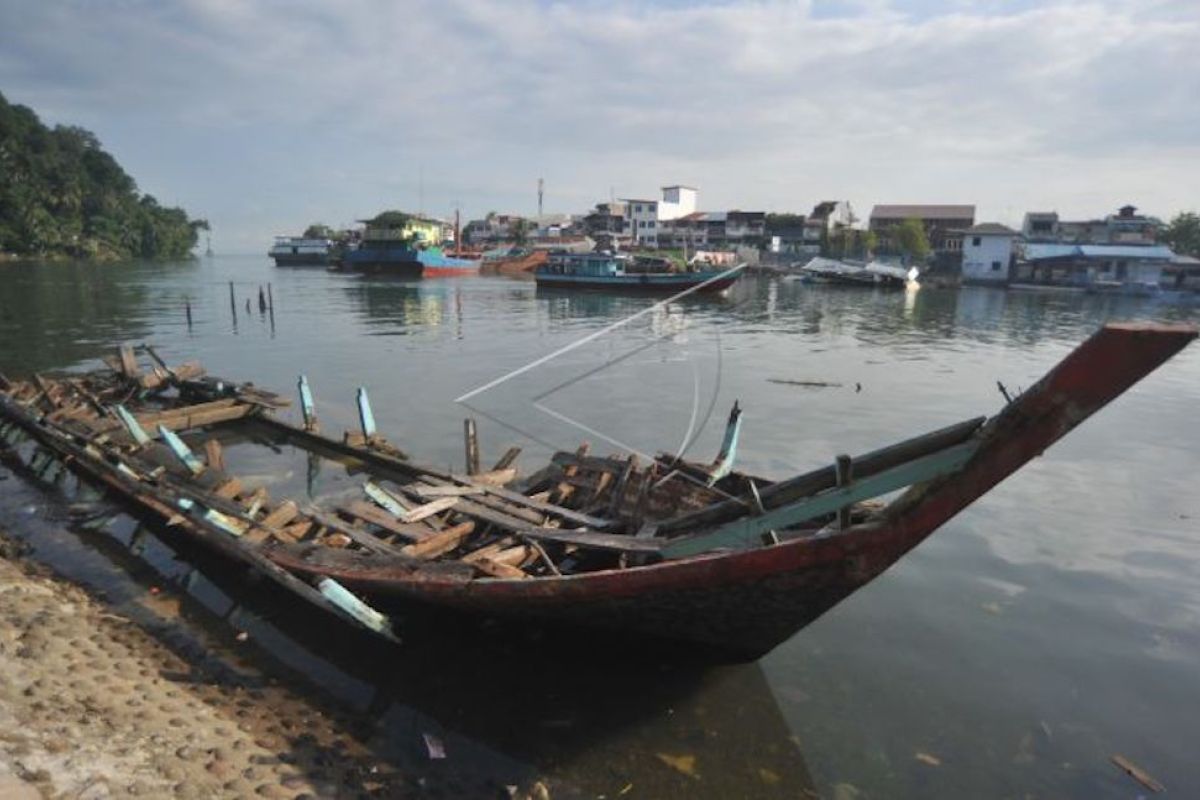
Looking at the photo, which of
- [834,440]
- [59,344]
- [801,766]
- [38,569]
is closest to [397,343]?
[59,344]

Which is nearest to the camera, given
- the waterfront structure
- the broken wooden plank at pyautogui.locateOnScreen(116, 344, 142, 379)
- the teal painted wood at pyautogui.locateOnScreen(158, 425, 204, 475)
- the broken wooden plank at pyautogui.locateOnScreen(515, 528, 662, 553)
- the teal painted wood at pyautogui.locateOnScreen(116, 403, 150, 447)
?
the broken wooden plank at pyautogui.locateOnScreen(515, 528, 662, 553)

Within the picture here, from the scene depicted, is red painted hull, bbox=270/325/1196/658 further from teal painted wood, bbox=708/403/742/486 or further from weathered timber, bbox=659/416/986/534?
teal painted wood, bbox=708/403/742/486

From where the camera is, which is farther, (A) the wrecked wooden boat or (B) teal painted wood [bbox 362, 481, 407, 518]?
(B) teal painted wood [bbox 362, 481, 407, 518]

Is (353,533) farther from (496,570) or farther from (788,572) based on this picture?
(788,572)

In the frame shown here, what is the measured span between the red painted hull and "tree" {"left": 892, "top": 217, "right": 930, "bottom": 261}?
308 feet

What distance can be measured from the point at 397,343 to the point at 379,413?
1315 centimetres

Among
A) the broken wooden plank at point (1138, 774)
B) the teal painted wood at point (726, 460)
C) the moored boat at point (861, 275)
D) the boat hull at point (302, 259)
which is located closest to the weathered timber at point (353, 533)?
the teal painted wood at point (726, 460)

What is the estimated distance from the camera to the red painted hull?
11.9ft

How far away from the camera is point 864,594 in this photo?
26.3ft

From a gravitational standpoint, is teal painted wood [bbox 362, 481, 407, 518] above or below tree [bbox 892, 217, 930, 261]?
below

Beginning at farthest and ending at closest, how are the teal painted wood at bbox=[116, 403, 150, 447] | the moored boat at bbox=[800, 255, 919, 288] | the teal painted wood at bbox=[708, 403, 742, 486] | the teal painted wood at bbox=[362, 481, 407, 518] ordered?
the moored boat at bbox=[800, 255, 919, 288] → the teal painted wood at bbox=[116, 403, 150, 447] → the teal painted wood at bbox=[708, 403, 742, 486] → the teal painted wood at bbox=[362, 481, 407, 518]

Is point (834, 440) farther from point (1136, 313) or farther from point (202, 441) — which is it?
point (1136, 313)

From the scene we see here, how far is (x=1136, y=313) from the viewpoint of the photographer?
51.3 m

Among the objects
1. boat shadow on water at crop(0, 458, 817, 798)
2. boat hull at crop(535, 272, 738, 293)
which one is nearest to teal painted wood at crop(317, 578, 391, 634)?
boat shadow on water at crop(0, 458, 817, 798)
